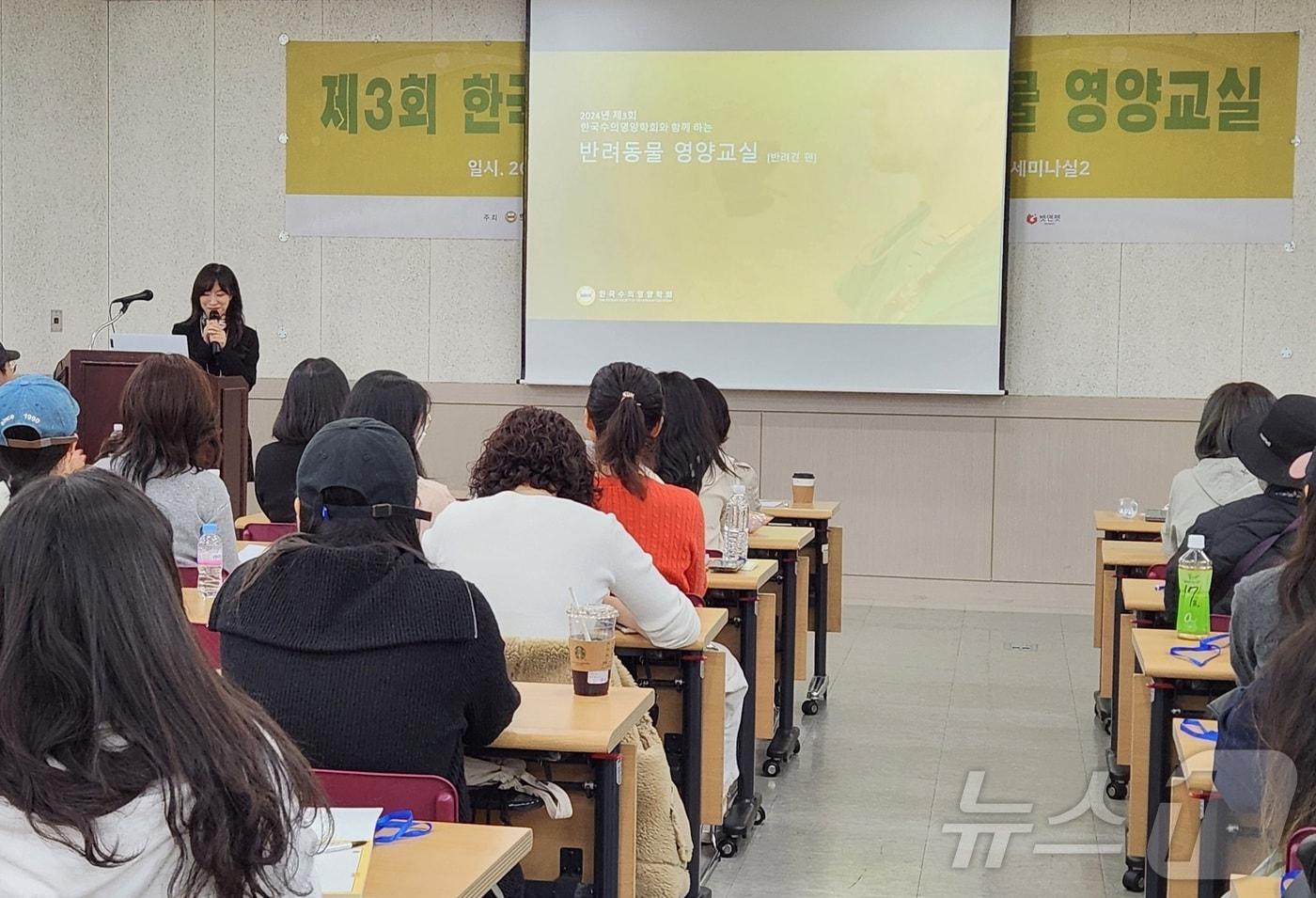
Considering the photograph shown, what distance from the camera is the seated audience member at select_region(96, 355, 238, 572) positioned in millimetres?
4105

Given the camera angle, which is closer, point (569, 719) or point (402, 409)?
point (569, 719)

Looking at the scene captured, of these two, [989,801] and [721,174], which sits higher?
[721,174]

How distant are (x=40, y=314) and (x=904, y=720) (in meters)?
5.44

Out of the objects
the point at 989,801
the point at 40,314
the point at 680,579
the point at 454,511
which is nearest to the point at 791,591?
the point at 989,801

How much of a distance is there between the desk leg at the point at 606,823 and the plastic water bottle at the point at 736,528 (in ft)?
5.78

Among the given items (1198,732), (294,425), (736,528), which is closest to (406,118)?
(294,425)

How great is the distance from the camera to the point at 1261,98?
769 centimetres

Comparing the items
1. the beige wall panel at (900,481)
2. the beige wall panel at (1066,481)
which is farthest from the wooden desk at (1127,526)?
the beige wall panel at (900,481)

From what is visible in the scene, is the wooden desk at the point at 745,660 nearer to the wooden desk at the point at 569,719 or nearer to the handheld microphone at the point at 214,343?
the wooden desk at the point at 569,719

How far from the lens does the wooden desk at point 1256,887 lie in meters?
1.97

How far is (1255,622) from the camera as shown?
9.42 ft

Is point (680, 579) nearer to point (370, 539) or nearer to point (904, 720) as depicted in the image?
point (370, 539)

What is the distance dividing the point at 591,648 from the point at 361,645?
A: 65cm

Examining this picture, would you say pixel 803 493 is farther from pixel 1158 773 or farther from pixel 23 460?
pixel 23 460
